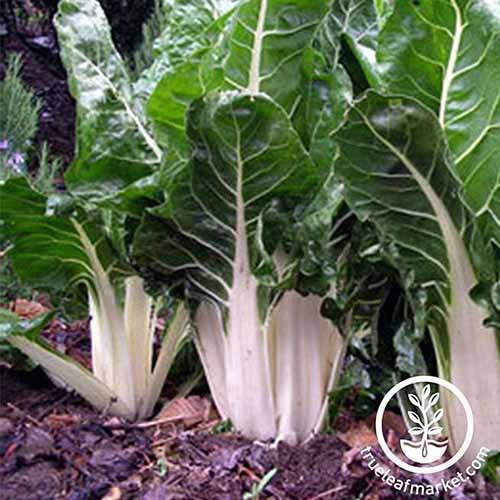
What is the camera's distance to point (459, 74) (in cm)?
110

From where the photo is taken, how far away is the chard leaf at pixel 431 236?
3.53ft

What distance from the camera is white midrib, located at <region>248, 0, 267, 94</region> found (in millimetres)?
1174

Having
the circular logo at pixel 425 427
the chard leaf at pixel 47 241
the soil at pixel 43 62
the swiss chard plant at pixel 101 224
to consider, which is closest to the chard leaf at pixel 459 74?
the circular logo at pixel 425 427

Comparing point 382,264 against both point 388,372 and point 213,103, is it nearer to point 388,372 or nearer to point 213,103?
point 388,372

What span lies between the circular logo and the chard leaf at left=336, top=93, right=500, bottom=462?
1 centimetres

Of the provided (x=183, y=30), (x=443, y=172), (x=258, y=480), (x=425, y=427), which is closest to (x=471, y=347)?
(x=425, y=427)

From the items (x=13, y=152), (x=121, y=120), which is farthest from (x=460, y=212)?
(x=13, y=152)

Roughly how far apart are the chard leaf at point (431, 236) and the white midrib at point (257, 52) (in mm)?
218

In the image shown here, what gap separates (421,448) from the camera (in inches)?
47.3

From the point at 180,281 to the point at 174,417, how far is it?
26 centimetres

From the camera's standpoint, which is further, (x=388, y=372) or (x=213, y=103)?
(x=388, y=372)

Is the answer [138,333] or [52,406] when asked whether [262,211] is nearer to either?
[138,333]

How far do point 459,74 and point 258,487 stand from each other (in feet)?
2.18

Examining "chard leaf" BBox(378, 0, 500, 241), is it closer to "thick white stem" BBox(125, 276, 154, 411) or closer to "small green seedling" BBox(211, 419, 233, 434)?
"small green seedling" BBox(211, 419, 233, 434)
